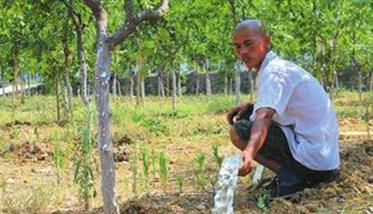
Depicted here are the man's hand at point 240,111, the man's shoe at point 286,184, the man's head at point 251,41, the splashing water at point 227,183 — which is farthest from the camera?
the man's hand at point 240,111

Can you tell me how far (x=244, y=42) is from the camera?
13.3 feet

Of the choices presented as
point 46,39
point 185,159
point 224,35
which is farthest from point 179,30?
point 185,159

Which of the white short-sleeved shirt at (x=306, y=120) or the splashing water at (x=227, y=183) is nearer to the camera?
the splashing water at (x=227, y=183)

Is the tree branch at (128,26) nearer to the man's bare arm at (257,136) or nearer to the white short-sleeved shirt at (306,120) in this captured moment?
the white short-sleeved shirt at (306,120)

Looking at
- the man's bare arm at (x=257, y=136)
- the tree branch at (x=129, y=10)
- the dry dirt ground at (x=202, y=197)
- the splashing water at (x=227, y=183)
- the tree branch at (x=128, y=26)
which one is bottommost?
the dry dirt ground at (x=202, y=197)

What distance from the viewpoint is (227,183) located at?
274cm

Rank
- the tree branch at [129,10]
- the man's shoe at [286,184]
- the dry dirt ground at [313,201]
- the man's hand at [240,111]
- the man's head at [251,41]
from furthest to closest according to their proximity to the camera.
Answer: the man's hand at [240,111], the man's shoe at [286,184], the tree branch at [129,10], the man's head at [251,41], the dry dirt ground at [313,201]

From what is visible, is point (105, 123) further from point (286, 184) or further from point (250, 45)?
point (286, 184)

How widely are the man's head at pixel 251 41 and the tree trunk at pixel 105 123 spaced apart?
0.84m

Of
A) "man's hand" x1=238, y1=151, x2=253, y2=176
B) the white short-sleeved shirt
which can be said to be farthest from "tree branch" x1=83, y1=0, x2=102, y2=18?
"man's hand" x1=238, y1=151, x2=253, y2=176

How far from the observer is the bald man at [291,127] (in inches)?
160

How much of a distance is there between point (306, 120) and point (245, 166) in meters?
1.45

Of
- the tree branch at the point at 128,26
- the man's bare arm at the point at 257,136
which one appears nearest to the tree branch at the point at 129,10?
the tree branch at the point at 128,26

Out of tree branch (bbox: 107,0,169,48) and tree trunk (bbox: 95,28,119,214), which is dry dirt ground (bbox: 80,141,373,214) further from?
tree branch (bbox: 107,0,169,48)
